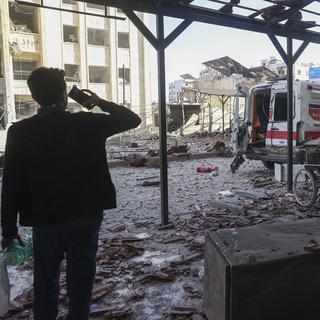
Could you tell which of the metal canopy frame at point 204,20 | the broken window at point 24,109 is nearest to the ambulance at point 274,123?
the metal canopy frame at point 204,20

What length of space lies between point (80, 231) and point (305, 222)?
6.45 feet

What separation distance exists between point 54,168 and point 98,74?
35.5 m

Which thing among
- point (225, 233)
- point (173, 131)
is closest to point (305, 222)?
point (225, 233)

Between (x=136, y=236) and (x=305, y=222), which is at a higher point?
(x=305, y=222)

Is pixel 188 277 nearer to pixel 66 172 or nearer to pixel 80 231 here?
pixel 80 231

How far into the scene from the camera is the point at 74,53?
34.5 meters

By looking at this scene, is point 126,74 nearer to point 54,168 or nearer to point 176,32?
point 176,32

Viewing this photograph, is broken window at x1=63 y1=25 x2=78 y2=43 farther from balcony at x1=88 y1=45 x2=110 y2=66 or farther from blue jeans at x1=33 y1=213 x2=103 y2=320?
blue jeans at x1=33 y1=213 x2=103 y2=320

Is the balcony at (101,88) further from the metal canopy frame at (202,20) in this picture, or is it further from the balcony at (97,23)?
the metal canopy frame at (202,20)

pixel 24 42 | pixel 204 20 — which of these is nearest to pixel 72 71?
pixel 24 42

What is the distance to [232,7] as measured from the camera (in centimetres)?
638

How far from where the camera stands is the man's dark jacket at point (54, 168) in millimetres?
2301

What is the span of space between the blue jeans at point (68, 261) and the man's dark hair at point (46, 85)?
0.77 meters

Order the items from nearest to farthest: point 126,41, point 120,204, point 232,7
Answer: point 232,7 → point 120,204 → point 126,41
